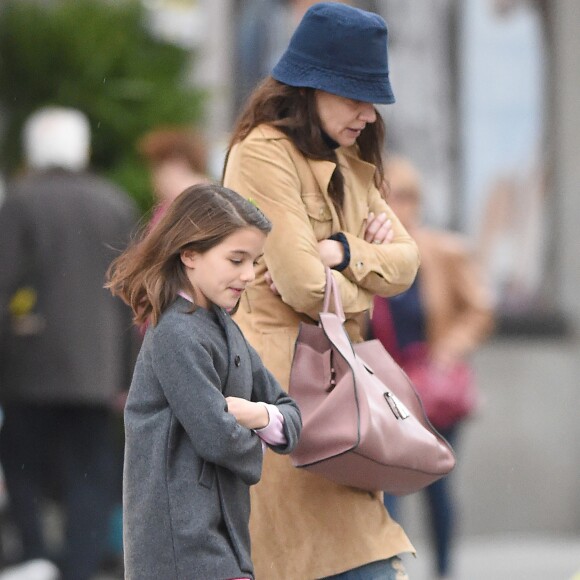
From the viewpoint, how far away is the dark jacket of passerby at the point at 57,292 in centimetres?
646

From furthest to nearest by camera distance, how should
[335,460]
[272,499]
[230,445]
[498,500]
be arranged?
1. [498,500]
2. [272,499]
3. [335,460]
4. [230,445]

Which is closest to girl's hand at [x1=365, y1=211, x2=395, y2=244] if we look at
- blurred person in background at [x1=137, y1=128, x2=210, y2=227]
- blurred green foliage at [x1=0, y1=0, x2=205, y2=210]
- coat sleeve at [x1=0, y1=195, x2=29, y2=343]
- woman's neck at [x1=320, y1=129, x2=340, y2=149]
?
woman's neck at [x1=320, y1=129, x2=340, y2=149]

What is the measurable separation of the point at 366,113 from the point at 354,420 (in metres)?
0.75

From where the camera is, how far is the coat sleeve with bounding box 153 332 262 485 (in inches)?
130

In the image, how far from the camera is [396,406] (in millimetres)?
3666

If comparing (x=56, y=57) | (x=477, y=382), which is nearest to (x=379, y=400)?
(x=56, y=57)

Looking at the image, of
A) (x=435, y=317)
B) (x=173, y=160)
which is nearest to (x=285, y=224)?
(x=435, y=317)

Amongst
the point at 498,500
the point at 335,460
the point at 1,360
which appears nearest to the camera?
the point at 335,460

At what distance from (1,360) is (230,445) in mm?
3388

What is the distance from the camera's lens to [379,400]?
3.62m

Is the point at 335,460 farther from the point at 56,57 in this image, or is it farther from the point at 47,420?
the point at 56,57

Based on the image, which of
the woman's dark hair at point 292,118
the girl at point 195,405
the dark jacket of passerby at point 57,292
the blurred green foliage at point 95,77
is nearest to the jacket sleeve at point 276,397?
the girl at point 195,405

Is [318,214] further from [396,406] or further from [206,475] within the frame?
[206,475]

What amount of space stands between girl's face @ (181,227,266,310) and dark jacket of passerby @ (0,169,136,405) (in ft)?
9.85
